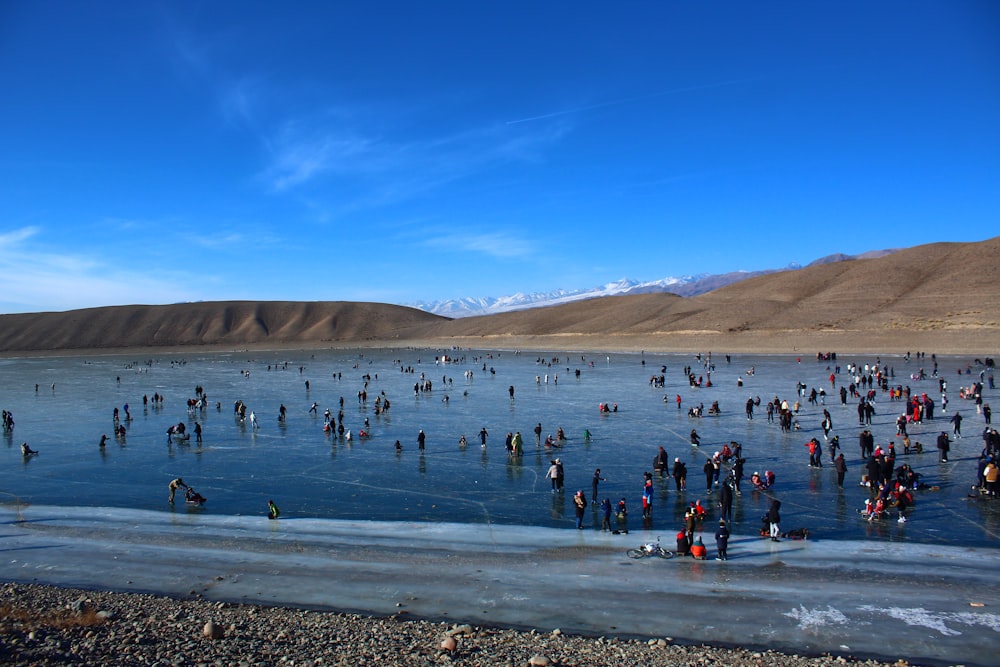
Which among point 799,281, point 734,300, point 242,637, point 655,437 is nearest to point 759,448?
point 655,437

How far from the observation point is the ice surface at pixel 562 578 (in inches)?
373

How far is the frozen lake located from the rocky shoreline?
5.37 metres

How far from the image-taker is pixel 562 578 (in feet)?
37.9

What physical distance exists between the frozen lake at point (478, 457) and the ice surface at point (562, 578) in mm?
1246

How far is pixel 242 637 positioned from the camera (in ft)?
30.9

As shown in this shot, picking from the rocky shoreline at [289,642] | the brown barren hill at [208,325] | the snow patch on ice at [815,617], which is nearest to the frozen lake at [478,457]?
the snow patch on ice at [815,617]

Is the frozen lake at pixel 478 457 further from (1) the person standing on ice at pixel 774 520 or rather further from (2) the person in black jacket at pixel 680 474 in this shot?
(1) the person standing on ice at pixel 774 520

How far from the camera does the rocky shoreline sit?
8586 millimetres

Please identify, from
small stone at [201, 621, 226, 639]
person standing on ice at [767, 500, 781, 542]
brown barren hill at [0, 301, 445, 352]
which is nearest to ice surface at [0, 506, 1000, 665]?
person standing on ice at [767, 500, 781, 542]

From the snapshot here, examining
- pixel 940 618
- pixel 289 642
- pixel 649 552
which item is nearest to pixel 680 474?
pixel 649 552

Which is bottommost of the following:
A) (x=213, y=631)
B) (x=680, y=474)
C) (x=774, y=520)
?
(x=213, y=631)

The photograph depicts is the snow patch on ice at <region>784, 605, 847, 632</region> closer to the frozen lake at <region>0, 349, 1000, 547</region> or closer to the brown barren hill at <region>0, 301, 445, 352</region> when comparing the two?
the frozen lake at <region>0, 349, 1000, 547</region>

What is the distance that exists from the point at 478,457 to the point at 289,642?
13028mm

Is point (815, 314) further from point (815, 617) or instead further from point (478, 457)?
point (815, 617)
